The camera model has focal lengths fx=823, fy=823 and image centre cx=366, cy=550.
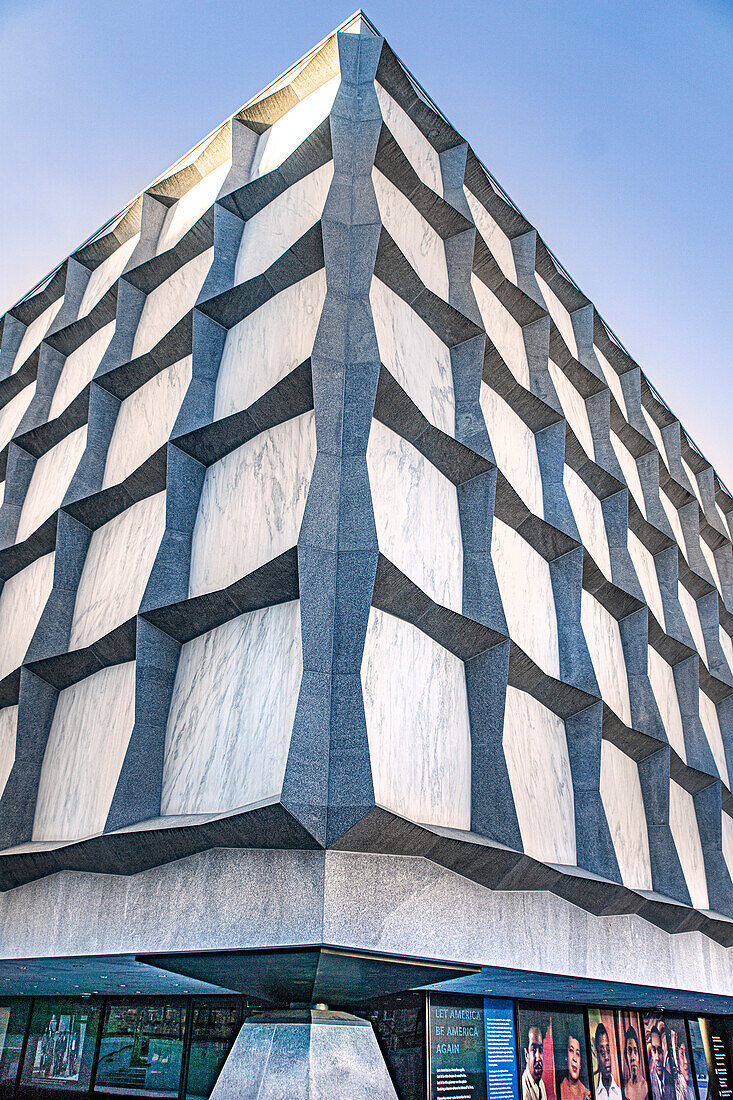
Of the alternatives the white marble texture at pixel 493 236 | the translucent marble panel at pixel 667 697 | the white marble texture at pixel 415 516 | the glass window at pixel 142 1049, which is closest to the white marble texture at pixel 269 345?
the white marble texture at pixel 415 516

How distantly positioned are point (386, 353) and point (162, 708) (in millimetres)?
6864

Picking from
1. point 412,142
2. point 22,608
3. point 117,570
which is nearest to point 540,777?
point 117,570

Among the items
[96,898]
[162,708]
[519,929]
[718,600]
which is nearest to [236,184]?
[162,708]

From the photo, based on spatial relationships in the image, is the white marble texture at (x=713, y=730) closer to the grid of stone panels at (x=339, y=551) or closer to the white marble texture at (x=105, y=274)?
the grid of stone panels at (x=339, y=551)

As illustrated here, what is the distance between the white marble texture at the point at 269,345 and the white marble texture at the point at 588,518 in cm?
758

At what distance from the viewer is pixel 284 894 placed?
9.78 metres

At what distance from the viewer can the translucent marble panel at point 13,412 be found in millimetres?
22703

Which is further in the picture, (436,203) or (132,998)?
(436,203)

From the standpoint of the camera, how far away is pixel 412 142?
19031 millimetres

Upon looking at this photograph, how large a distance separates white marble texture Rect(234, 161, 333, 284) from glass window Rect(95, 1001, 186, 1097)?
14424mm

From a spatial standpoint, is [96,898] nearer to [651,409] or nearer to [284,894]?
[284,894]

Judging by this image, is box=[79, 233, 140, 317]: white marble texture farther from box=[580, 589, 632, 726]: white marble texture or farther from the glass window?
the glass window

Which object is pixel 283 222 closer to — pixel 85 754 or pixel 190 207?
pixel 190 207

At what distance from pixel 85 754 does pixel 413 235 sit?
12053 millimetres
